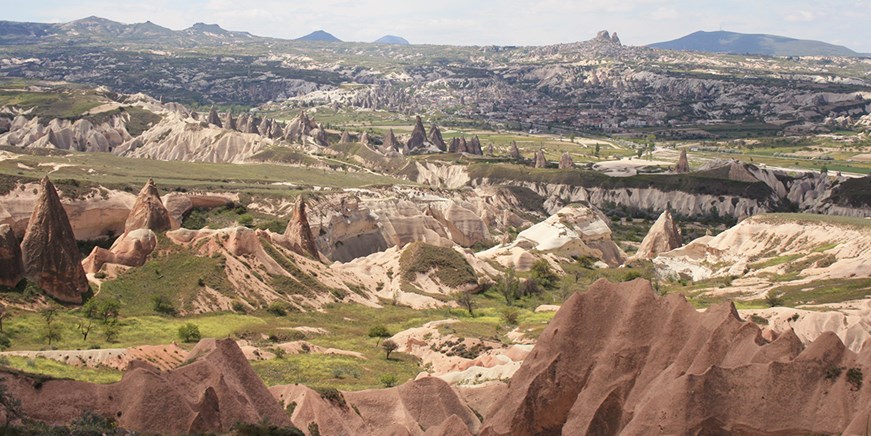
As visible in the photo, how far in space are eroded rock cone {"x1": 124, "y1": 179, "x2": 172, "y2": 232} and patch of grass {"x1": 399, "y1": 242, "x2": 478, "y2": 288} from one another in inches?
873

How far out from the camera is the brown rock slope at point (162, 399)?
87.4 feet

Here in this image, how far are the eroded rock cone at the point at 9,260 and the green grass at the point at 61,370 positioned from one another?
59.5 feet

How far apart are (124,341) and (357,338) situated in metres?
16.3

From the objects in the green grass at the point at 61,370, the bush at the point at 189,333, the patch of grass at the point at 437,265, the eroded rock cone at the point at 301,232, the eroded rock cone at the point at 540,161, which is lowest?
the eroded rock cone at the point at 540,161

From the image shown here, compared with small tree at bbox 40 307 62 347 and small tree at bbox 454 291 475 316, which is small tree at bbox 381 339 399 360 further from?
small tree at bbox 454 291 475 316

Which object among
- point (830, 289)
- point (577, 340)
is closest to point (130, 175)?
point (830, 289)

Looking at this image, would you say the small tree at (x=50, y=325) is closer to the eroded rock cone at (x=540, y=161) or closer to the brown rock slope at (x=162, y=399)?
the brown rock slope at (x=162, y=399)

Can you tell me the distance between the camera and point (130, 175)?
113812mm

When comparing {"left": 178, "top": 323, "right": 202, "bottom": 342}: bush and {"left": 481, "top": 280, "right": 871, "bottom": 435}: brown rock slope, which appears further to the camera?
{"left": 178, "top": 323, "right": 202, "bottom": 342}: bush

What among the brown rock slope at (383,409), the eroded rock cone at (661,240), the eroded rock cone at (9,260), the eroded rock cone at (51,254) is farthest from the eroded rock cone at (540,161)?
the brown rock slope at (383,409)

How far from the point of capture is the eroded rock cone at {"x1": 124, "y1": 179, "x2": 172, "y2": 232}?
73.6m

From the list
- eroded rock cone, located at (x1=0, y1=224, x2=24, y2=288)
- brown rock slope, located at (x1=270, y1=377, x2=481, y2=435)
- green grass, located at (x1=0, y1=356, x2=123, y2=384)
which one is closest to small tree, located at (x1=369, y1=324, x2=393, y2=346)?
eroded rock cone, located at (x1=0, y1=224, x2=24, y2=288)

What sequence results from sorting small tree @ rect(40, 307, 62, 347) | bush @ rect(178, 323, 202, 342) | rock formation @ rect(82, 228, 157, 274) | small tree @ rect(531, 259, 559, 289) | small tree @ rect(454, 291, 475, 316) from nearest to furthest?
small tree @ rect(40, 307, 62, 347) < bush @ rect(178, 323, 202, 342) < rock formation @ rect(82, 228, 157, 274) < small tree @ rect(454, 291, 475, 316) < small tree @ rect(531, 259, 559, 289)

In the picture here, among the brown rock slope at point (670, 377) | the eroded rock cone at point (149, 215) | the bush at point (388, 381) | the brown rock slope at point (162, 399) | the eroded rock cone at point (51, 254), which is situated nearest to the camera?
the brown rock slope at point (162, 399)
